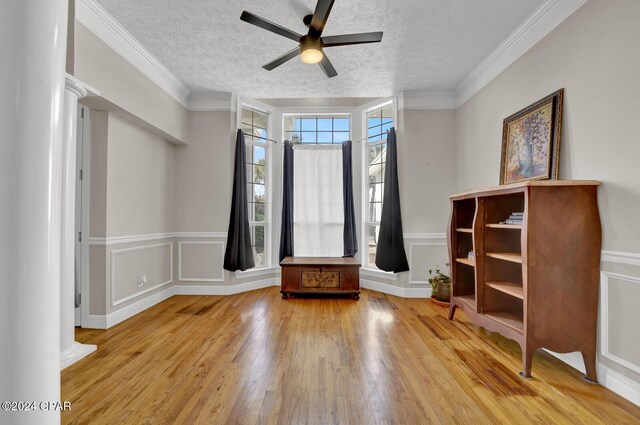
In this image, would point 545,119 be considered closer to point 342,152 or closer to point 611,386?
point 611,386

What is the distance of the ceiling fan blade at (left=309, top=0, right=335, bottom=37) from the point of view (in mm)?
1994

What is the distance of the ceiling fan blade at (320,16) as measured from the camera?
1994 millimetres

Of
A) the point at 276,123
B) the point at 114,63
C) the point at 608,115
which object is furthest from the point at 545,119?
the point at 114,63

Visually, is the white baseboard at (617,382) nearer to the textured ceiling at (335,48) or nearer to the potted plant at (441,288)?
the potted plant at (441,288)

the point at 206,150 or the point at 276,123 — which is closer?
the point at 206,150

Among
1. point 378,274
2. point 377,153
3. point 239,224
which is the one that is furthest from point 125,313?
point 377,153

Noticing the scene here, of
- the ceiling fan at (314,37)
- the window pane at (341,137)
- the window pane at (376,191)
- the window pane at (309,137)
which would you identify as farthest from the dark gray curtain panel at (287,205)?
the ceiling fan at (314,37)

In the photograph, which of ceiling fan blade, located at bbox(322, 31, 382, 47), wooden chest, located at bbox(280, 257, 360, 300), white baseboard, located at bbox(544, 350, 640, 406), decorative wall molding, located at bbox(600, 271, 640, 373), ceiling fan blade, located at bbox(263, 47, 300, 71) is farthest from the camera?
wooden chest, located at bbox(280, 257, 360, 300)

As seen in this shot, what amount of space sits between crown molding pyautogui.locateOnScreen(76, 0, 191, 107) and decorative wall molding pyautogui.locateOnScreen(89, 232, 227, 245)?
173cm

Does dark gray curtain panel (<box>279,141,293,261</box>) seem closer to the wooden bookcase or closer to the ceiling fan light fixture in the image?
the ceiling fan light fixture

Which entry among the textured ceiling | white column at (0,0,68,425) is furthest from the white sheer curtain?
white column at (0,0,68,425)

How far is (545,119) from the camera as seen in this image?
7.98ft

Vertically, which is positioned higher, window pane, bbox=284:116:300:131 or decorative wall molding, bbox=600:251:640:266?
window pane, bbox=284:116:300:131

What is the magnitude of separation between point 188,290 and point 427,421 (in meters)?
3.46
